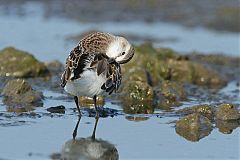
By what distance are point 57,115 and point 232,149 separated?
2.24 meters

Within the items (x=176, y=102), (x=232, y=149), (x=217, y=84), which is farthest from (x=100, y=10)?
(x=232, y=149)

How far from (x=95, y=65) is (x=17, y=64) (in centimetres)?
324

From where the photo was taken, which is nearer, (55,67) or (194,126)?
(194,126)

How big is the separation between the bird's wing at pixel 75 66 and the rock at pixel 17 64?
2.82 metres

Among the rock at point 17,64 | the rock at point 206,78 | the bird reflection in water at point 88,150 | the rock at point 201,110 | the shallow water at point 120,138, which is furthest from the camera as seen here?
the rock at point 206,78

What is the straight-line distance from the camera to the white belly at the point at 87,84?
8.56 metres

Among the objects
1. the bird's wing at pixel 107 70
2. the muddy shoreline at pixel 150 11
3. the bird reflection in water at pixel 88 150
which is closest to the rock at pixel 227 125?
the bird's wing at pixel 107 70

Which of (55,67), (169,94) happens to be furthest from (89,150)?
(55,67)

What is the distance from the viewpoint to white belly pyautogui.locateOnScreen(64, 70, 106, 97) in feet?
28.1

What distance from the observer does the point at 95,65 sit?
8633mm

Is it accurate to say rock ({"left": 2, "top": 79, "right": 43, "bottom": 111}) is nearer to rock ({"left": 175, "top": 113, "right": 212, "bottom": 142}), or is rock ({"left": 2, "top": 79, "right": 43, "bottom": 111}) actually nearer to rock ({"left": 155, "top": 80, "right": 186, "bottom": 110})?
rock ({"left": 155, "top": 80, "right": 186, "bottom": 110})

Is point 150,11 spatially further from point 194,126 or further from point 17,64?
point 194,126

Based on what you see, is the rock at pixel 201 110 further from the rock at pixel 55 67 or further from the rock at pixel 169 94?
the rock at pixel 55 67

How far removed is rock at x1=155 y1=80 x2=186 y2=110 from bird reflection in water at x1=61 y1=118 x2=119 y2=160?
2541mm
